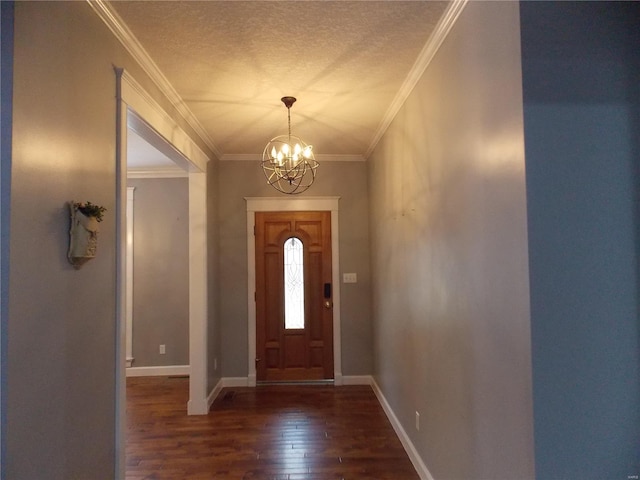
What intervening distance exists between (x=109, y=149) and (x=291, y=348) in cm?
330

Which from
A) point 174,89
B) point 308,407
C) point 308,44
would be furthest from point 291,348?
point 308,44

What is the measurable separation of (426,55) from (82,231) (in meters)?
2.02

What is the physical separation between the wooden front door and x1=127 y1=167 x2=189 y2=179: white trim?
133 centimetres

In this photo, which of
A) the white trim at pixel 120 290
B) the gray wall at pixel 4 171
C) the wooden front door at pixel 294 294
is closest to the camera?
the gray wall at pixel 4 171

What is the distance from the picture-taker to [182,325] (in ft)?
16.3

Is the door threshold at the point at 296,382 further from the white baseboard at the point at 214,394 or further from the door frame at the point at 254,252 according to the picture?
the white baseboard at the point at 214,394

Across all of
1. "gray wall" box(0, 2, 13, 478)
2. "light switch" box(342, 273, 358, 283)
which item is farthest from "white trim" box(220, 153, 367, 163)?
"gray wall" box(0, 2, 13, 478)

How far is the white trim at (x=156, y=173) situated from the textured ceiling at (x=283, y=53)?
1.76 m

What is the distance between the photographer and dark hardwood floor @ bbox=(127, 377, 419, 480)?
2.66m

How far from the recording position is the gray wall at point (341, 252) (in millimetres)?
4504

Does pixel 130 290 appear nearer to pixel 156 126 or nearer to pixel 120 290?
pixel 156 126

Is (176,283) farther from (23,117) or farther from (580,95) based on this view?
(580,95)

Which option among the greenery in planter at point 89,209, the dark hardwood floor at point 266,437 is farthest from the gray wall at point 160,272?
the greenery in planter at point 89,209

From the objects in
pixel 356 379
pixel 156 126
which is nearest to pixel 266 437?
pixel 356 379
